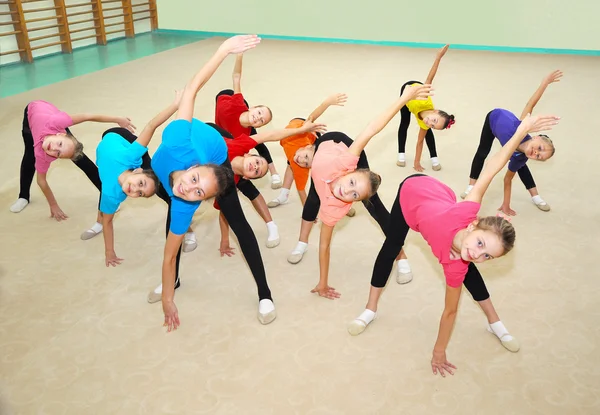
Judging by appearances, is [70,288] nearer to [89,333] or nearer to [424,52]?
[89,333]

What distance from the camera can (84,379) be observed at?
2.07 m

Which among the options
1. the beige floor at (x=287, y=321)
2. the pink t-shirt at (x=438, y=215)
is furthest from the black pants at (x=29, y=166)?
the pink t-shirt at (x=438, y=215)

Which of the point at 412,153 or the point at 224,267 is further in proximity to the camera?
the point at 412,153

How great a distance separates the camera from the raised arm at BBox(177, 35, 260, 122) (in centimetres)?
230

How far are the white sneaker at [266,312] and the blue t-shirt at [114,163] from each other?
988 mm

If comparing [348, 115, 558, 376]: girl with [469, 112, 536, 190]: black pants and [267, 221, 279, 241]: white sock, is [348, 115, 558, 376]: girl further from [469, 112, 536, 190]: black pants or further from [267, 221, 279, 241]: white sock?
[469, 112, 536, 190]: black pants

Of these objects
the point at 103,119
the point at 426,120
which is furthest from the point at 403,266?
the point at 103,119

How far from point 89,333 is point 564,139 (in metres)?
4.36

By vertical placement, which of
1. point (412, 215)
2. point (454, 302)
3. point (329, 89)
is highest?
point (412, 215)

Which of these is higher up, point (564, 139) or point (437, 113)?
point (437, 113)

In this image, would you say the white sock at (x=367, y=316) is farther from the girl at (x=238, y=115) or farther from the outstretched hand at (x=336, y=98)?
the girl at (x=238, y=115)

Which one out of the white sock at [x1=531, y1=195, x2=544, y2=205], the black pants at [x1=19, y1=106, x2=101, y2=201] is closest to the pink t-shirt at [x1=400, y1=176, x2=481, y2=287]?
the white sock at [x1=531, y1=195, x2=544, y2=205]

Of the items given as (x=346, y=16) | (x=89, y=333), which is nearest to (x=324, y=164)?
(x=89, y=333)

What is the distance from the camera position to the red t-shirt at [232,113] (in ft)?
10.7
